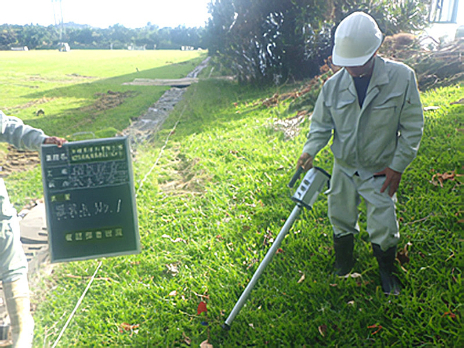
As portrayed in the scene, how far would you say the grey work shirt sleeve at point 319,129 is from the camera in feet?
7.82

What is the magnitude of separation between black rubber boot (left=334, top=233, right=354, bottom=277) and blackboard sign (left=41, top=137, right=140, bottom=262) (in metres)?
1.30

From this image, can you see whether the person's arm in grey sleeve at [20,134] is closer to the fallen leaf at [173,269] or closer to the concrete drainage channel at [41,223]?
the concrete drainage channel at [41,223]

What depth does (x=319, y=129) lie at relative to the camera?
2.42 meters

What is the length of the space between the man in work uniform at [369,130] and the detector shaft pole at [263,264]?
0.99 ft

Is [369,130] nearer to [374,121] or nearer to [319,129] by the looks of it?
[374,121]

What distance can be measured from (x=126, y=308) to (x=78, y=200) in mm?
1102

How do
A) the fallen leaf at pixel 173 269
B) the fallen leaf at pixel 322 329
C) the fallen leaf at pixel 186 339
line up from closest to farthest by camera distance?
the fallen leaf at pixel 322 329
the fallen leaf at pixel 186 339
the fallen leaf at pixel 173 269

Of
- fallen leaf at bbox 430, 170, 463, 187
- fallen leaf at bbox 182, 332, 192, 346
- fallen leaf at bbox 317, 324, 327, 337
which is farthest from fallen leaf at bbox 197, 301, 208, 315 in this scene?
fallen leaf at bbox 430, 170, 463, 187

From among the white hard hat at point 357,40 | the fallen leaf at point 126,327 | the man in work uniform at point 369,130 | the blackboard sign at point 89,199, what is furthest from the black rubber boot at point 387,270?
the fallen leaf at point 126,327

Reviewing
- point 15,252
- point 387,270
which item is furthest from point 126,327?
point 387,270

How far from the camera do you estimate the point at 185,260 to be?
3291 millimetres

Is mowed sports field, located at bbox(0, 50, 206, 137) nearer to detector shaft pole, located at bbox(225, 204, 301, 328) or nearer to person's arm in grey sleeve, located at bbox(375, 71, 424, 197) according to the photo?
detector shaft pole, located at bbox(225, 204, 301, 328)

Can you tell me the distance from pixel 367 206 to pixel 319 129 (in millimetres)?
535

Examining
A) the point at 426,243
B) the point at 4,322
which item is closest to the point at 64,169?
the point at 4,322
